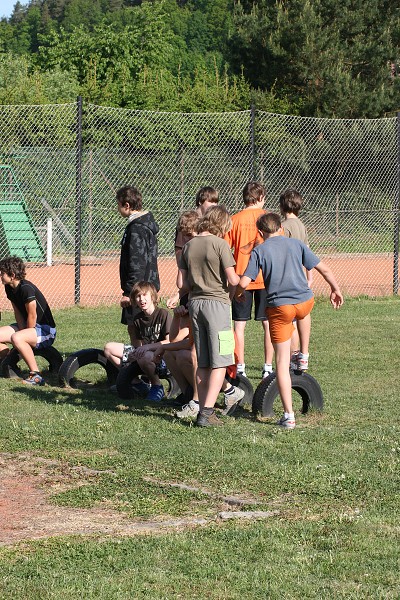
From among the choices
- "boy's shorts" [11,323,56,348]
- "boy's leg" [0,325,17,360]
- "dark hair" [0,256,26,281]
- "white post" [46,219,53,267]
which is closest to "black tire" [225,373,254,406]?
"boy's shorts" [11,323,56,348]

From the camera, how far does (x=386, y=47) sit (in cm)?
2986

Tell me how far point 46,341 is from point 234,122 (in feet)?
28.6

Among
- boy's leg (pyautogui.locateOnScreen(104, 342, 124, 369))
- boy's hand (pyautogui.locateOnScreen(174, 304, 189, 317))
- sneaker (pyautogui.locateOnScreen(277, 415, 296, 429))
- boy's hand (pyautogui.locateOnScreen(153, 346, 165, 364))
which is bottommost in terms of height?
sneaker (pyautogui.locateOnScreen(277, 415, 296, 429))

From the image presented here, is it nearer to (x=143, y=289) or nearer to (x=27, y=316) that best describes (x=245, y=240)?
(x=143, y=289)

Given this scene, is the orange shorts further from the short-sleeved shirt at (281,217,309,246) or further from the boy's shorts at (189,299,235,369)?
the short-sleeved shirt at (281,217,309,246)

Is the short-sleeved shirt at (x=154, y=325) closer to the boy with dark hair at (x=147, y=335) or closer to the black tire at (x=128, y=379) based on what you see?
the boy with dark hair at (x=147, y=335)

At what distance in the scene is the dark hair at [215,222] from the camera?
7766 millimetres

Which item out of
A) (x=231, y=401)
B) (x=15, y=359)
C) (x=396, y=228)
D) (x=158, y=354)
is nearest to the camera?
(x=231, y=401)

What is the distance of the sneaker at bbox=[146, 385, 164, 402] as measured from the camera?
8.87 meters

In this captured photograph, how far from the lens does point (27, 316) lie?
9852 millimetres

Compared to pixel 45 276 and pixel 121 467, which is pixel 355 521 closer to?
pixel 121 467

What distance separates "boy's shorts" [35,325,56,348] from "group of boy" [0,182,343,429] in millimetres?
11

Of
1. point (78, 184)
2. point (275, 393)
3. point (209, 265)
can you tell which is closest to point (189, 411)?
point (275, 393)

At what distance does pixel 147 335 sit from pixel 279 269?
5.70ft
